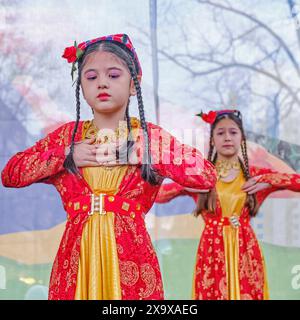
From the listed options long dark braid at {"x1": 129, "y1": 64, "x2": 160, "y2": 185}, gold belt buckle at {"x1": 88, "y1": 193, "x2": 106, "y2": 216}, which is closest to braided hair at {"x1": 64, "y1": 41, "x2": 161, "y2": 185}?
long dark braid at {"x1": 129, "y1": 64, "x2": 160, "y2": 185}

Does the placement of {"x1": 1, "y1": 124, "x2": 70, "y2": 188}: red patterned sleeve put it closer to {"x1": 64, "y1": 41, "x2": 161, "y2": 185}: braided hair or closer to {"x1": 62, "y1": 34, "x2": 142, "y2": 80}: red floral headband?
{"x1": 64, "y1": 41, "x2": 161, "y2": 185}: braided hair

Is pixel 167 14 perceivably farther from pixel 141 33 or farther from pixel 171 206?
pixel 171 206

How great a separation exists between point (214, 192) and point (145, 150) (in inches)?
19.1

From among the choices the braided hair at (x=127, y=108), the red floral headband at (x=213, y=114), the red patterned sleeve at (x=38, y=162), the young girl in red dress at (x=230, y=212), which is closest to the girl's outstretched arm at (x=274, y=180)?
the young girl in red dress at (x=230, y=212)

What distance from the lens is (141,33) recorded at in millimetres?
Answer: 3311

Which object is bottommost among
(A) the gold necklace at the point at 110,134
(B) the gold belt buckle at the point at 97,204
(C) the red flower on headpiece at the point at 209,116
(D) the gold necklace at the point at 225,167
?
(B) the gold belt buckle at the point at 97,204

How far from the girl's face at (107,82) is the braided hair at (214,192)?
18.2 inches

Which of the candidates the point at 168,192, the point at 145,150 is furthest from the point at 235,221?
the point at 145,150

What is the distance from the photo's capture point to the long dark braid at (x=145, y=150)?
121 inches

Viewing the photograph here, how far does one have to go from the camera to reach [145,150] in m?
3.11

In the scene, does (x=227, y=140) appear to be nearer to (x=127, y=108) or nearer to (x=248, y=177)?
(x=248, y=177)

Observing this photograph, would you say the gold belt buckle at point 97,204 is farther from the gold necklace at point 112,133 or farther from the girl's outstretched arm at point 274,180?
the girl's outstretched arm at point 274,180

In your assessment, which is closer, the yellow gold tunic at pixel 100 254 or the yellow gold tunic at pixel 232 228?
the yellow gold tunic at pixel 100 254

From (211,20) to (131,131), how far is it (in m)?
0.59
